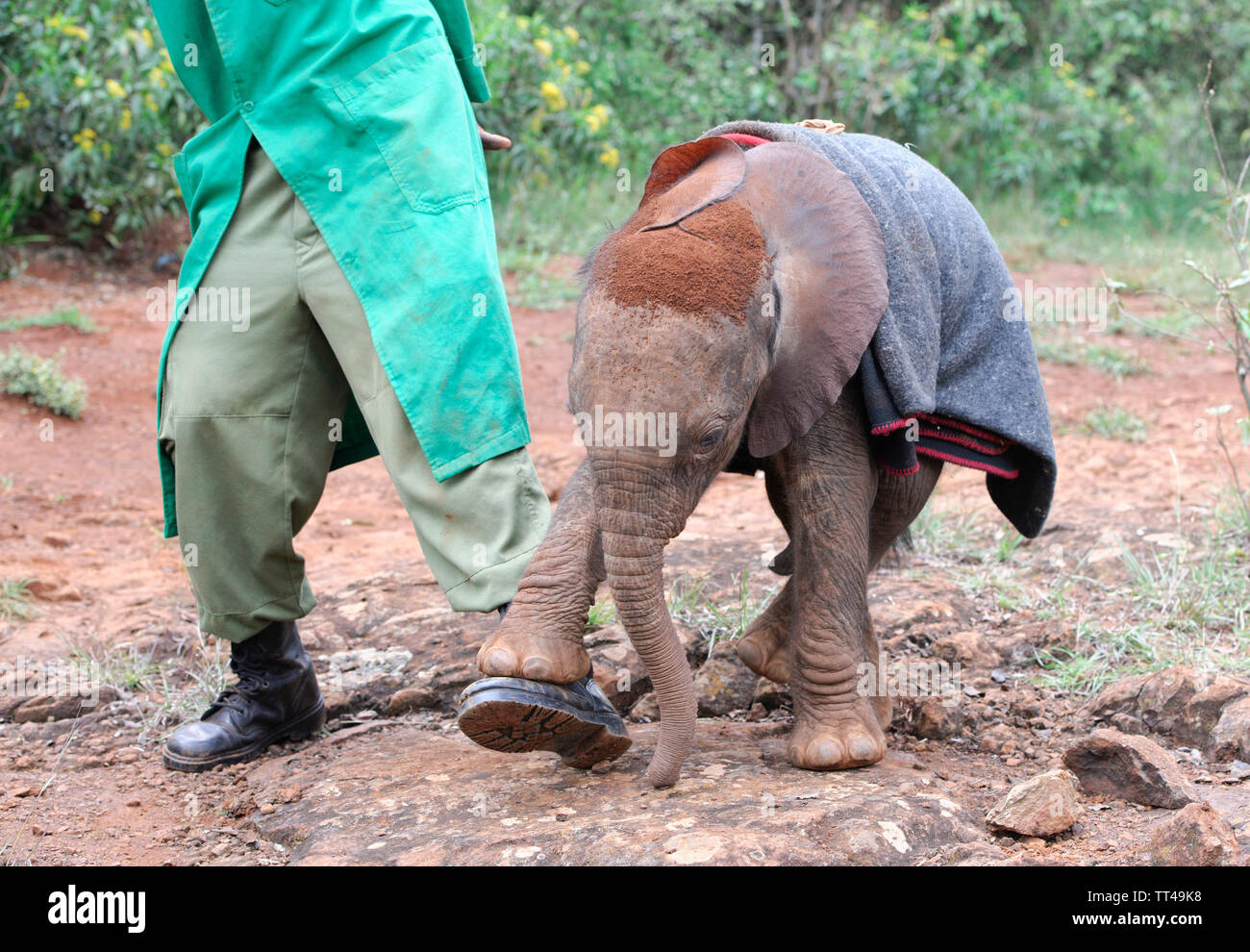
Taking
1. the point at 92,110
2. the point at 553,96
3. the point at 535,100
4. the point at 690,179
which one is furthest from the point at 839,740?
the point at 535,100

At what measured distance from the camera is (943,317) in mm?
3162

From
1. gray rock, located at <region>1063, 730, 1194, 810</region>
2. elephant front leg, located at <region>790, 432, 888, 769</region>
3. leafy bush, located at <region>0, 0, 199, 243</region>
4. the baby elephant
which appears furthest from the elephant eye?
leafy bush, located at <region>0, 0, 199, 243</region>

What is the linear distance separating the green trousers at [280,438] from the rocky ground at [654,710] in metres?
0.50

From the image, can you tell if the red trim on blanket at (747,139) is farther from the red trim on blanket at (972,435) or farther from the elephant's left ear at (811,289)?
the red trim on blanket at (972,435)

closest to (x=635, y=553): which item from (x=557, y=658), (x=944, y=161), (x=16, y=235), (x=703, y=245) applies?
(x=557, y=658)

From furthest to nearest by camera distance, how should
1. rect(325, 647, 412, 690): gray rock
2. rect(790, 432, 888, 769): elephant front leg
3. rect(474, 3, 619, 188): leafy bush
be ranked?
rect(474, 3, 619, 188): leafy bush
rect(325, 647, 412, 690): gray rock
rect(790, 432, 888, 769): elephant front leg

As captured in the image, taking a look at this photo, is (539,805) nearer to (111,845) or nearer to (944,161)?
(111,845)

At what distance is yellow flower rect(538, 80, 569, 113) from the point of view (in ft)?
29.0

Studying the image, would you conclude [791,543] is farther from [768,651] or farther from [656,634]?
[656,634]

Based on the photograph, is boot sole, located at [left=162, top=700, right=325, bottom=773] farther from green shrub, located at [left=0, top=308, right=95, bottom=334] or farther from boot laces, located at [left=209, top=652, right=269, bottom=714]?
green shrub, located at [left=0, top=308, right=95, bottom=334]

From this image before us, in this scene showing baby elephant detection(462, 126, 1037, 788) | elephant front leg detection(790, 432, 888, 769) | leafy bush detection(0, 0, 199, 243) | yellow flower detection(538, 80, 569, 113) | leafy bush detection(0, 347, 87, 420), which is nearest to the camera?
baby elephant detection(462, 126, 1037, 788)

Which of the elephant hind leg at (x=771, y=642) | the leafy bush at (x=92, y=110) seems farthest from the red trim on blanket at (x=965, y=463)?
the leafy bush at (x=92, y=110)

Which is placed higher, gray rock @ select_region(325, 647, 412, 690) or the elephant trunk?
the elephant trunk

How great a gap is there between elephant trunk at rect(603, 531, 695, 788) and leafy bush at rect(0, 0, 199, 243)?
6134 mm
